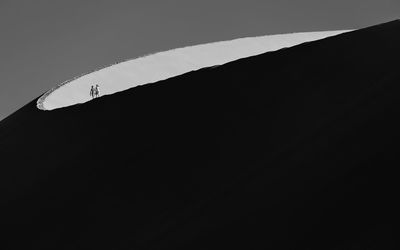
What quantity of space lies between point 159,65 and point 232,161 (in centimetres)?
1682

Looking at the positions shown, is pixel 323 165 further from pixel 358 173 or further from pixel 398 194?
pixel 398 194

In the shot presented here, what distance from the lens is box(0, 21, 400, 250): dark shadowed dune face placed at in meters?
12.6

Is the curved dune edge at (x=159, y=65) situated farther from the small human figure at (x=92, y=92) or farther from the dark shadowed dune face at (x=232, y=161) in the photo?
the dark shadowed dune face at (x=232, y=161)

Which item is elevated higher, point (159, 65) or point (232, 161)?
point (159, 65)

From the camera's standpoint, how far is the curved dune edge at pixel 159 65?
26672 mm

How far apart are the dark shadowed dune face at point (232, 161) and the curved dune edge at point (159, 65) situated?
650cm

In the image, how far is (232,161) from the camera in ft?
48.0

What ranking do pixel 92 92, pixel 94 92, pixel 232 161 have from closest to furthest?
pixel 232 161
pixel 92 92
pixel 94 92

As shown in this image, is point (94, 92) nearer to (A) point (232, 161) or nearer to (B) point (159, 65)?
(B) point (159, 65)

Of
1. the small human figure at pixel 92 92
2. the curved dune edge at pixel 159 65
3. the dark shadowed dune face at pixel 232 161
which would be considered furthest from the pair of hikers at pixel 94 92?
the dark shadowed dune face at pixel 232 161

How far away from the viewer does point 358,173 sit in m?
12.7

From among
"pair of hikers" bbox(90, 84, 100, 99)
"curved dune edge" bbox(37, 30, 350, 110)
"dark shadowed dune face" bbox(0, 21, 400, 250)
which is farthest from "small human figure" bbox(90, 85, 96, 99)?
"dark shadowed dune face" bbox(0, 21, 400, 250)

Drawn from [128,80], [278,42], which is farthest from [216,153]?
[278,42]

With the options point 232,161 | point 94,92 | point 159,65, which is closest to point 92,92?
point 94,92
